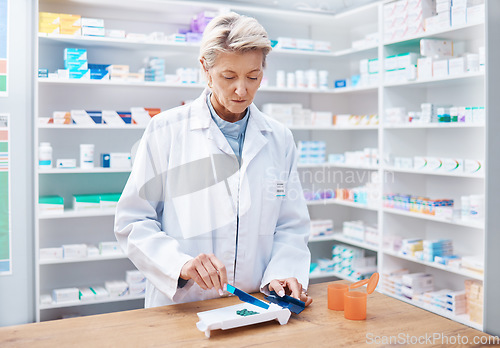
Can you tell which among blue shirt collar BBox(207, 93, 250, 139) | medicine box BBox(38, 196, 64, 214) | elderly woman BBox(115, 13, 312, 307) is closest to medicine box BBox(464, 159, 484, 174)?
elderly woman BBox(115, 13, 312, 307)

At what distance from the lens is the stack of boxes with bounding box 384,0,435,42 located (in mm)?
3867

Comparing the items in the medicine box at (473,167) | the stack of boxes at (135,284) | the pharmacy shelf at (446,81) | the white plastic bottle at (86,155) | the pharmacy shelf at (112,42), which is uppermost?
the pharmacy shelf at (112,42)

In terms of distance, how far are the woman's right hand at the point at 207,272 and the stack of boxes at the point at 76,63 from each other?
284 cm

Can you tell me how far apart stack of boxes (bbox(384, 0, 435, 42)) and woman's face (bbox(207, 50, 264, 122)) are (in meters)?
2.63

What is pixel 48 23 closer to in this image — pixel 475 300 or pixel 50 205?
pixel 50 205

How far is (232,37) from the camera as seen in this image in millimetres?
1616

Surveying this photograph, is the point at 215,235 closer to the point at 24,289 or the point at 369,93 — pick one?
the point at 24,289

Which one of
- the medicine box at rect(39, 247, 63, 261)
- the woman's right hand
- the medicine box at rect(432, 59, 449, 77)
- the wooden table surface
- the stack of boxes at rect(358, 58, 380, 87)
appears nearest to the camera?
the wooden table surface

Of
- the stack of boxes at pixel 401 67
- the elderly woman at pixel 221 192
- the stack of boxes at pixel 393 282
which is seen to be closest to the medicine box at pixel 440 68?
the stack of boxes at pixel 401 67

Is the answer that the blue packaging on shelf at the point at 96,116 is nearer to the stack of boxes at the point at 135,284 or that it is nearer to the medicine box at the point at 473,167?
the stack of boxes at the point at 135,284

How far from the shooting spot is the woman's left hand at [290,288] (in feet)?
5.18

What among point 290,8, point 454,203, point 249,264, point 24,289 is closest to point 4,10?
point 24,289

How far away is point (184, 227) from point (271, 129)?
19.7 inches

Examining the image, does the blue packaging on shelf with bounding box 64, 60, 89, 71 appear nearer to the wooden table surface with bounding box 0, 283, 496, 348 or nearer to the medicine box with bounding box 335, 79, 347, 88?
the medicine box with bounding box 335, 79, 347, 88
